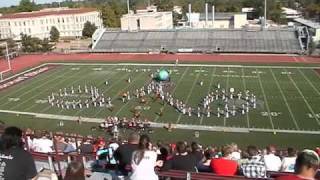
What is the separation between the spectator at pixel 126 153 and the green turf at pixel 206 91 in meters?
14.3

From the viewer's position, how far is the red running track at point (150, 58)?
145 ft

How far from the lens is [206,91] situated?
1210 inches

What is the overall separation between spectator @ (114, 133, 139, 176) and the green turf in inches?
562

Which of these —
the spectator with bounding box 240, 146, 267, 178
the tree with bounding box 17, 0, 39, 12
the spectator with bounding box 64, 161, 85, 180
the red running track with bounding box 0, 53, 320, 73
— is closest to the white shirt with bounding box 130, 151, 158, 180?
the spectator with bounding box 64, 161, 85, 180

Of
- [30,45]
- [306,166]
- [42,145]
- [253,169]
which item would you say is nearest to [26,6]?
[30,45]

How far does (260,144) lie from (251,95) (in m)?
8.81

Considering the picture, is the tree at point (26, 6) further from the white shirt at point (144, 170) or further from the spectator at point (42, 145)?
the white shirt at point (144, 170)

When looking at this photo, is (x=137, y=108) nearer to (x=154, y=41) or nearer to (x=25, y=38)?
(x=154, y=41)

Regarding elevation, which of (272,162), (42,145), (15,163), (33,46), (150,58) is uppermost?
(15,163)

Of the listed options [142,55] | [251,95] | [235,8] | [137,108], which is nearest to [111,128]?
[137,108]

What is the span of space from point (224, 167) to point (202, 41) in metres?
49.0

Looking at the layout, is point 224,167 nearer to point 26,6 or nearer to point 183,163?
point 183,163

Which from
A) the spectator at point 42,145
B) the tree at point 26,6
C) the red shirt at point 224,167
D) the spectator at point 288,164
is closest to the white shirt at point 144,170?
the red shirt at point 224,167

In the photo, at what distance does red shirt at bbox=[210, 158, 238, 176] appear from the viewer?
297 inches
